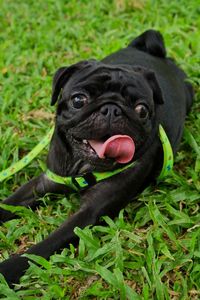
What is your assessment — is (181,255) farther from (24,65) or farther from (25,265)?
(24,65)

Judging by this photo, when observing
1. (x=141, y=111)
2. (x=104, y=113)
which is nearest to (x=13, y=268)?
(x=104, y=113)

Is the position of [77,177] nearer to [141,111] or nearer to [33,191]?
[33,191]

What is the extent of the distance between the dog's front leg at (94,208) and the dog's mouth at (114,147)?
0.24 m

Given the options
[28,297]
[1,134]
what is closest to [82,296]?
[28,297]

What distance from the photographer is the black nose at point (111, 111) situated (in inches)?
123

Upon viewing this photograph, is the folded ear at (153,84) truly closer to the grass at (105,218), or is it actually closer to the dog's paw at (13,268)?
the grass at (105,218)

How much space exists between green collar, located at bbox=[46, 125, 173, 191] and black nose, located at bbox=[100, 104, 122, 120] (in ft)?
1.50

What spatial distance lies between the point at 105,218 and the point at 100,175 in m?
0.29

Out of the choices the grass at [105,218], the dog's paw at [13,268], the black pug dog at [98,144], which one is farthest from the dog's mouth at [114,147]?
the dog's paw at [13,268]

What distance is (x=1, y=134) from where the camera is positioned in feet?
14.8

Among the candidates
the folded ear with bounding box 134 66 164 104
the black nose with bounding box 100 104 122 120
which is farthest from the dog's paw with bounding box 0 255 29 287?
the folded ear with bounding box 134 66 164 104

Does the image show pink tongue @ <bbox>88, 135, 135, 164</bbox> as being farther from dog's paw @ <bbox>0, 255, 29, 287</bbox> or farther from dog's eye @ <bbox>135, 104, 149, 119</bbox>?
dog's paw @ <bbox>0, 255, 29, 287</bbox>

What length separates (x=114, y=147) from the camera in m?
3.10

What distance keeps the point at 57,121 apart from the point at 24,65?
2.39m
